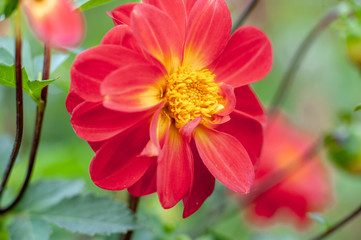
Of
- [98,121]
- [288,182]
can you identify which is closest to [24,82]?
[98,121]

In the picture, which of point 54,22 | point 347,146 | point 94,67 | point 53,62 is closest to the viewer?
point 54,22

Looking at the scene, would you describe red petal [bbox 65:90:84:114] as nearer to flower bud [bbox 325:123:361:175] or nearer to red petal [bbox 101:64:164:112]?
red petal [bbox 101:64:164:112]

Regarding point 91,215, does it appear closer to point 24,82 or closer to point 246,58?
point 24,82

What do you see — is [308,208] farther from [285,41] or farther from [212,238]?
[285,41]

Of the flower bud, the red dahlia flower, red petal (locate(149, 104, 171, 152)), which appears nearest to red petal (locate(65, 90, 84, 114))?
the red dahlia flower

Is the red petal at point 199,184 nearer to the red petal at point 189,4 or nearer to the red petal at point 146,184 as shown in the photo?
the red petal at point 146,184

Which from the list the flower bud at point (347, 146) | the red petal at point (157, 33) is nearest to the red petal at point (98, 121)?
the red petal at point (157, 33)
